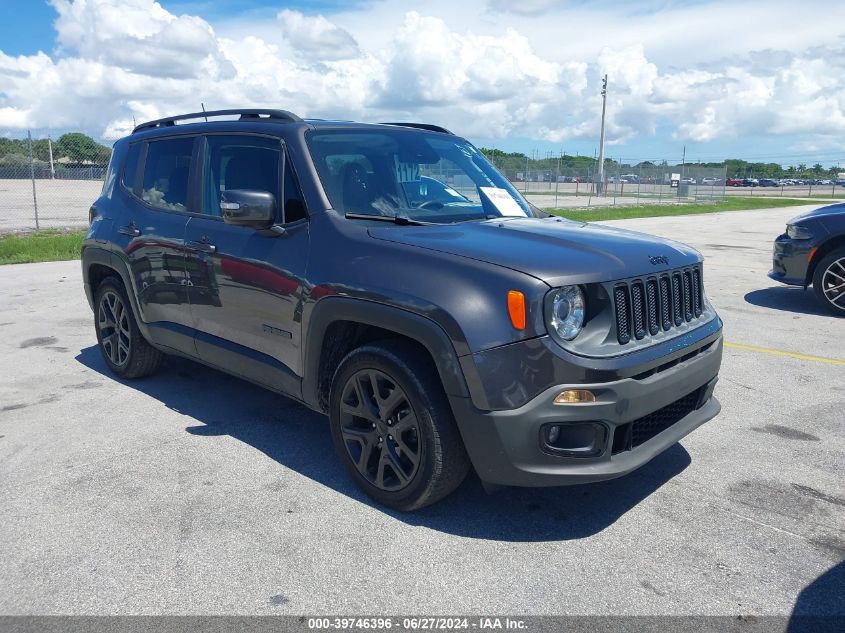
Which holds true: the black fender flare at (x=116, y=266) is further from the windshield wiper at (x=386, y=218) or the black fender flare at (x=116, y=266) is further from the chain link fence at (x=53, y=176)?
the chain link fence at (x=53, y=176)

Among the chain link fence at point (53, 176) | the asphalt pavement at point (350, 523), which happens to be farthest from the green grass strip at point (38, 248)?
the asphalt pavement at point (350, 523)

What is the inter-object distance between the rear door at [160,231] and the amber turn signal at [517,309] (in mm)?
2498

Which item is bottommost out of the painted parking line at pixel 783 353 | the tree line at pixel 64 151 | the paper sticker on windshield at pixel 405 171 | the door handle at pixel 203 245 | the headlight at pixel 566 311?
the painted parking line at pixel 783 353

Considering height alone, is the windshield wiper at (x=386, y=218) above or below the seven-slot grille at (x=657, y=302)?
above

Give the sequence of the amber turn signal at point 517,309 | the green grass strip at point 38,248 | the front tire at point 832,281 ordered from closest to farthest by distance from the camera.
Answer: the amber turn signal at point 517,309
the front tire at point 832,281
the green grass strip at point 38,248

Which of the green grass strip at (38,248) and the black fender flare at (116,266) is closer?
the black fender flare at (116,266)

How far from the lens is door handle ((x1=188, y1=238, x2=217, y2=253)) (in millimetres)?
4480

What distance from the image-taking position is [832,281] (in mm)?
8406

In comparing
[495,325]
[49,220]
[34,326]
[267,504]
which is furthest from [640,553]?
[49,220]

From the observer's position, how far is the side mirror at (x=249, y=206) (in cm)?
392

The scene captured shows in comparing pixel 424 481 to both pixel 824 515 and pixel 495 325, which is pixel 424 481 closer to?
pixel 495 325

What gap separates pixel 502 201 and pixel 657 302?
4.52 ft

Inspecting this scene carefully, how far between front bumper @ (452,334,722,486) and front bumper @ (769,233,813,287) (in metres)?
6.10

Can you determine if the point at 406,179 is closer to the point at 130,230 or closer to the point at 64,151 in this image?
the point at 130,230
